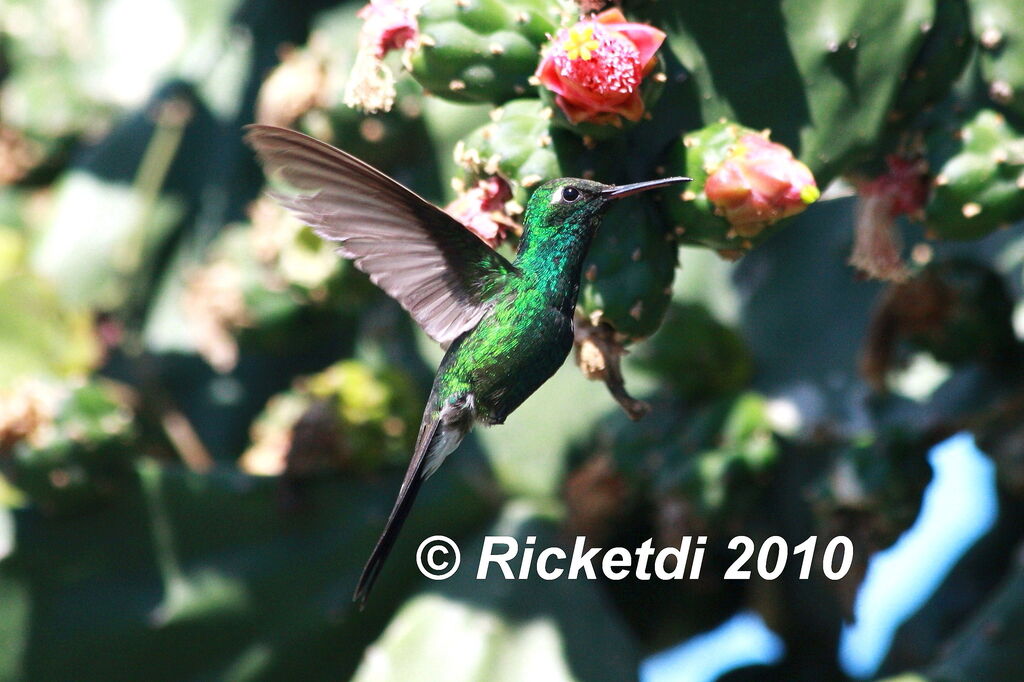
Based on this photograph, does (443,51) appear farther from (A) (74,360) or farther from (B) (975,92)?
(A) (74,360)

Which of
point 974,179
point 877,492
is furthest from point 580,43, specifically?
point 877,492

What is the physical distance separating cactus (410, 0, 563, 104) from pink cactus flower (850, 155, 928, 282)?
2.00 feet

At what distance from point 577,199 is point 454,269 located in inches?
8.6

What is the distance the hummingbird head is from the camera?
1.58 meters

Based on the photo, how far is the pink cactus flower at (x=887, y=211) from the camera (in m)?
2.06

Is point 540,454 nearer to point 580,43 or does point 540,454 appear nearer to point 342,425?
point 342,425

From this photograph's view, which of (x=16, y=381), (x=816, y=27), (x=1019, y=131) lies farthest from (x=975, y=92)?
(x=16, y=381)

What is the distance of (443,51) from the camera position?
176 centimetres

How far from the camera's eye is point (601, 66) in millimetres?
1608

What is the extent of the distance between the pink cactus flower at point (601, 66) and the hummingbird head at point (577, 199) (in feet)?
0.37

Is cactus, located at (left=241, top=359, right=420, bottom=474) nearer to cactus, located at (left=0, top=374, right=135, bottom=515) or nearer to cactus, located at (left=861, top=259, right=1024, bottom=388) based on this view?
cactus, located at (left=0, top=374, right=135, bottom=515)

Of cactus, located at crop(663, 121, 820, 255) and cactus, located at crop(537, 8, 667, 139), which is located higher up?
cactus, located at crop(537, 8, 667, 139)

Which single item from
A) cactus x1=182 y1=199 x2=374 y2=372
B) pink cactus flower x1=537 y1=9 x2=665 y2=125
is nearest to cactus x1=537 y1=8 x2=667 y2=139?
pink cactus flower x1=537 y1=9 x2=665 y2=125

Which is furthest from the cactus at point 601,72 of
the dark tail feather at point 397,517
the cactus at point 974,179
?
the cactus at point 974,179
